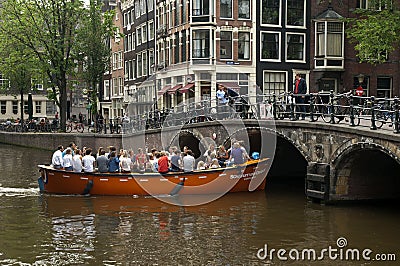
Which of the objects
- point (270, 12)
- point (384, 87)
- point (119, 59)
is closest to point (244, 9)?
point (270, 12)

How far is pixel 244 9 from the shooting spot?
134 feet

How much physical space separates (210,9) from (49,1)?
40.1ft

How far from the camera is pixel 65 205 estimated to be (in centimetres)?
2206

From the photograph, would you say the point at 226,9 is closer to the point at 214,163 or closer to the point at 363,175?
the point at 214,163

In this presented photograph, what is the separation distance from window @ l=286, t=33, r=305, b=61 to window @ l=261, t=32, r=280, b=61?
0.68 meters

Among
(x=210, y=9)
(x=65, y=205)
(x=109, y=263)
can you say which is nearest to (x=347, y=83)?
(x=210, y=9)

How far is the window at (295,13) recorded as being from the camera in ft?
135

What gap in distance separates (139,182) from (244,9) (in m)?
20.2

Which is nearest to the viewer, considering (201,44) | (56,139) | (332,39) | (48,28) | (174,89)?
(332,39)

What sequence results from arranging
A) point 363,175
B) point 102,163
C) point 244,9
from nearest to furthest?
point 363,175 < point 102,163 < point 244,9

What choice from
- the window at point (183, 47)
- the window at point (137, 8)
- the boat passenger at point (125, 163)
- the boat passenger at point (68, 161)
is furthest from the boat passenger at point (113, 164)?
the window at point (137, 8)

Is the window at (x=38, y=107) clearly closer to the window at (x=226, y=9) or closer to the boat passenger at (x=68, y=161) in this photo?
the window at (x=226, y=9)

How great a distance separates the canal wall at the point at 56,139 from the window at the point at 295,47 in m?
12.0

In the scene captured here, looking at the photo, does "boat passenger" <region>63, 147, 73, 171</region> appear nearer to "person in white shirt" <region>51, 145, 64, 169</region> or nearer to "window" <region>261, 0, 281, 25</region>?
"person in white shirt" <region>51, 145, 64, 169</region>
